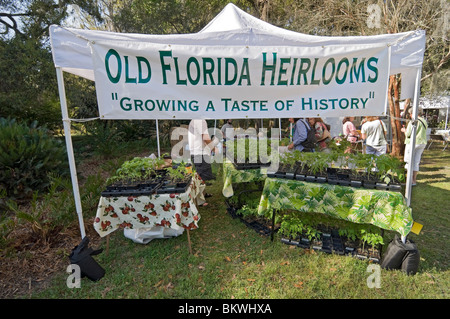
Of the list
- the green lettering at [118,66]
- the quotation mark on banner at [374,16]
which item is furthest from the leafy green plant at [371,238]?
the quotation mark on banner at [374,16]

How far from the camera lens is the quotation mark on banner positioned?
6.01m

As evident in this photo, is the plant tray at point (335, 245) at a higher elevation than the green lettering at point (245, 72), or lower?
lower

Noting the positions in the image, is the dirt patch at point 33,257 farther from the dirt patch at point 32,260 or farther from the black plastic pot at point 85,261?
the black plastic pot at point 85,261

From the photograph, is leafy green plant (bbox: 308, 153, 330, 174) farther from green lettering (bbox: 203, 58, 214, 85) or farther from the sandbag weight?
green lettering (bbox: 203, 58, 214, 85)

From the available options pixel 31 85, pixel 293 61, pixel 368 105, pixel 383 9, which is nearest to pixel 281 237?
pixel 368 105

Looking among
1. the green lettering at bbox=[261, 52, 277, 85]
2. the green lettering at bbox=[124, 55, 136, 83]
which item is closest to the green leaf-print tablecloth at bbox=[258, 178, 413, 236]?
the green lettering at bbox=[261, 52, 277, 85]

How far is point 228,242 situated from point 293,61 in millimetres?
2569

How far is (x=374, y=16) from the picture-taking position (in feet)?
19.9

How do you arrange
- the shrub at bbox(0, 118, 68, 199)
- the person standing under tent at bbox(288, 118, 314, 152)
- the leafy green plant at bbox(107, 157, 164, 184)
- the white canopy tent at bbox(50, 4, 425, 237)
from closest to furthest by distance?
the white canopy tent at bbox(50, 4, 425, 237)
the leafy green plant at bbox(107, 157, 164, 184)
the person standing under tent at bbox(288, 118, 314, 152)
the shrub at bbox(0, 118, 68, 199)

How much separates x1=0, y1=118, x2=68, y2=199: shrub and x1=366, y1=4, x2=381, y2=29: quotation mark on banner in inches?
325

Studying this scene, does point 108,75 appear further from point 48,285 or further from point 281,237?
point 281,237

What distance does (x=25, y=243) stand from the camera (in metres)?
3.35

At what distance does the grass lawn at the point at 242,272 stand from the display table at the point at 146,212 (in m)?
0.49

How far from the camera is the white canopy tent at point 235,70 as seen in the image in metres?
2.62
